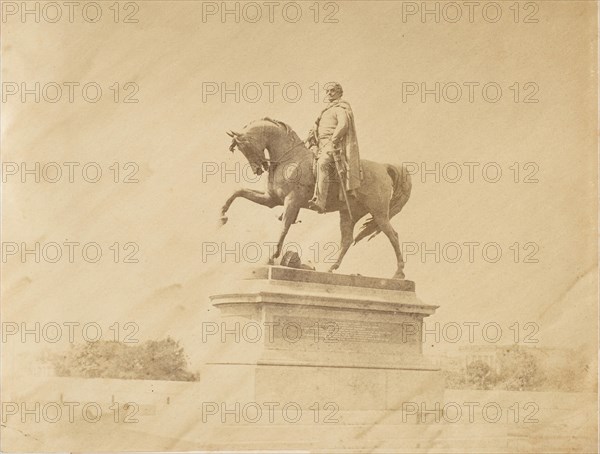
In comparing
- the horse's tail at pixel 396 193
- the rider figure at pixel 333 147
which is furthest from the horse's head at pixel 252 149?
the horse's tail at pixel 396 193

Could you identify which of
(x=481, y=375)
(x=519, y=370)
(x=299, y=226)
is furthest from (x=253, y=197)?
(x=519, y=370)

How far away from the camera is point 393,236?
29.4 ft

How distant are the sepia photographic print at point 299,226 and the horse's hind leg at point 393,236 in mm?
17

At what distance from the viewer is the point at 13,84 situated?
8.97m

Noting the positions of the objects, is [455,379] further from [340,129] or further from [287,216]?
[340,129]

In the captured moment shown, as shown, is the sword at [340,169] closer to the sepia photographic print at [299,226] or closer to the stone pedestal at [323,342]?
the sepia photographic print at [299,226]

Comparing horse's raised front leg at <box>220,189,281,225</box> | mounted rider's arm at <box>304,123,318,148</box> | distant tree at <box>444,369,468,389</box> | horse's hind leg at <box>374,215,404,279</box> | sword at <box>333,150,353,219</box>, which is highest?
mounted rider's arm at <box>304,123,318,148</box>

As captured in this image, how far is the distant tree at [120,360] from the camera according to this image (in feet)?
28.4

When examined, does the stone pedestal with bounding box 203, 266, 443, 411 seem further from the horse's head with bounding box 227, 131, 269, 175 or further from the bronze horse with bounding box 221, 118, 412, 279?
the horse's head with bounding box 227, 131, 269, 175

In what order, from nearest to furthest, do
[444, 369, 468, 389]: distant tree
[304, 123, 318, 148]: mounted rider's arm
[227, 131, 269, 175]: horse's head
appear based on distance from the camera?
[227, 131, 269, 175]: horse's head, [304, 123, 318, 148]: mounted rider's arm, [444, 369, 468, 389]: distant tree

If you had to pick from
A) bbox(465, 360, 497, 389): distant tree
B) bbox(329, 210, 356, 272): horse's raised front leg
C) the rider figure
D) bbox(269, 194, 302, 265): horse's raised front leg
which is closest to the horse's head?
bbox(269, 194, 302, 265): horse's raised front leg

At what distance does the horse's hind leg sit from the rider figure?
1.19 feet

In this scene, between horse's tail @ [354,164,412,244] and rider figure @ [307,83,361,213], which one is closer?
rider figure @ [307,83,361,213]

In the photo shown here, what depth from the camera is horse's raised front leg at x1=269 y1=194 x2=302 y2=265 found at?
8.62 metres
